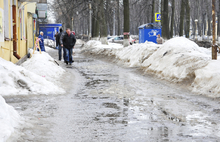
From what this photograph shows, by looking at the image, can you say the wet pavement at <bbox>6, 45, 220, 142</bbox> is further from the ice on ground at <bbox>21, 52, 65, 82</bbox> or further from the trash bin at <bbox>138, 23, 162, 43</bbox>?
the trash bin at <bbox>138, 23, 162, 43</bbox>

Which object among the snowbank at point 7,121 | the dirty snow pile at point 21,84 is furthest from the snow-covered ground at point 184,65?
the snowbank at point 7,121

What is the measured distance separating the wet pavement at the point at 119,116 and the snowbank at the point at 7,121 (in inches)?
5.2

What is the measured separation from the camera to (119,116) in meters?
5.70

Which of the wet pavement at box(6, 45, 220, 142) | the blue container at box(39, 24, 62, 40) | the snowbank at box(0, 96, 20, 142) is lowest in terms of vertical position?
the wet pavement at box(6, 45, 220, 142)

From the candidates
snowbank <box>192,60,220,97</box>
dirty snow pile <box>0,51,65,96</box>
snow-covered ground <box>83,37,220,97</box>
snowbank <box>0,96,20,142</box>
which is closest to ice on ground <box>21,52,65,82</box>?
dirty snow pile <box>0,51,65,96</box>

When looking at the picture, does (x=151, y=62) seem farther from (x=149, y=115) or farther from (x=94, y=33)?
(x=94, y=33)

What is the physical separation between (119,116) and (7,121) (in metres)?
2.02

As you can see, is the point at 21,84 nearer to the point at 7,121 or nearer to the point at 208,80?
the point at 7,121

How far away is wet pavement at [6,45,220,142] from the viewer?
4539mm

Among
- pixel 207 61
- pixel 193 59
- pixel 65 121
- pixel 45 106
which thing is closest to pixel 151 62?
pixel 193 59

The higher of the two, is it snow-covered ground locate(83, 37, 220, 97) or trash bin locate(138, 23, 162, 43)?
trash bin locate(138, 23, 162, 43)

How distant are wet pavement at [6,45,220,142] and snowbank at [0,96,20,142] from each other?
0.43ft

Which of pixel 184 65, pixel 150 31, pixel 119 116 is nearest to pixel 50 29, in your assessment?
pixel 150 31

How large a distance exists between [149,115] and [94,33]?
1139 inches
